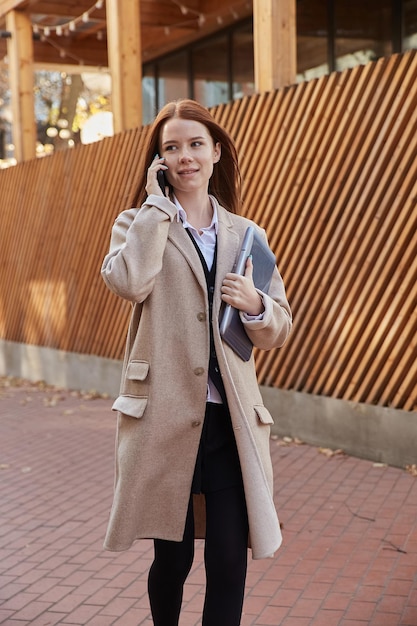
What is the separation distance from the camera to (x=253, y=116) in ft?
23.8

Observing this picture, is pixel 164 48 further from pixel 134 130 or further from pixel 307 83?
pixel 307 83

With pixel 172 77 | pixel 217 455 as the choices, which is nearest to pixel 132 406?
pixel 217 455

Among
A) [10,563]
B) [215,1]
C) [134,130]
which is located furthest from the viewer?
[215,1]

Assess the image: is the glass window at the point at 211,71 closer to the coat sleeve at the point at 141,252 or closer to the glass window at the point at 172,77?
the glass window at the point at 172,77

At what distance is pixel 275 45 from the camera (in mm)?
7375

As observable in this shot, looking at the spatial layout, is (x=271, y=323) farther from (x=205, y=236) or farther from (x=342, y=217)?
(x=342, y=217)

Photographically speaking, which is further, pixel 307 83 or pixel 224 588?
pixel 307 83

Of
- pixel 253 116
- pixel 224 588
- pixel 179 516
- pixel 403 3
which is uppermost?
pixel 403 3

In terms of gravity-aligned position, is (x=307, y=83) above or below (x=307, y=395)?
above

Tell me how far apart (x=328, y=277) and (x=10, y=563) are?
3.09 meters

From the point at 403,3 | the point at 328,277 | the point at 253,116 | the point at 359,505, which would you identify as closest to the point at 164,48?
the point at 403,3

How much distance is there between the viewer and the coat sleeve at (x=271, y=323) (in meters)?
2.54

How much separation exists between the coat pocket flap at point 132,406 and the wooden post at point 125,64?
7720mm

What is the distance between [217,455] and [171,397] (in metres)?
0.22
